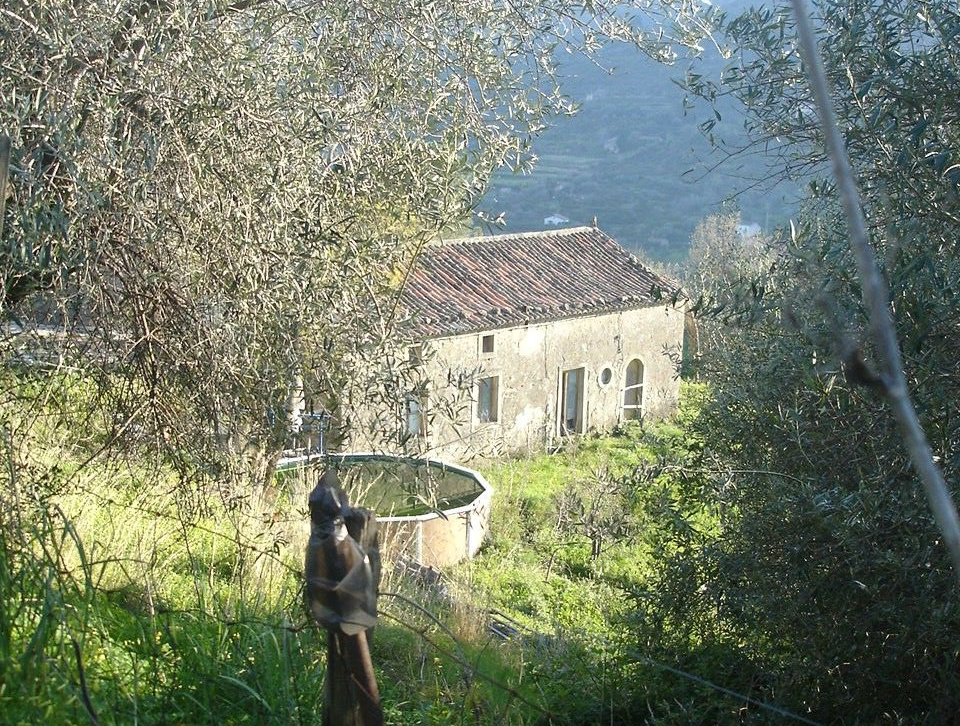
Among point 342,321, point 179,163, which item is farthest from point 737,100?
point 179,163

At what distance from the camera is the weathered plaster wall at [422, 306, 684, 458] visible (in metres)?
23.6

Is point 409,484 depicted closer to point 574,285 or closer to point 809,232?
point 809,232

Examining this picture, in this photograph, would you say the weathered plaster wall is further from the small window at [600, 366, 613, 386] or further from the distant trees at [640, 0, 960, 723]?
the distant trees at [640, 0, 960, 723]

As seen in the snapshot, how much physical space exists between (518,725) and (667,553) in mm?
2183

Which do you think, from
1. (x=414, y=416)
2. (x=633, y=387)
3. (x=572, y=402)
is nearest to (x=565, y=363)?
(x=572, y=402)

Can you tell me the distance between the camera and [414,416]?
5.02 metres

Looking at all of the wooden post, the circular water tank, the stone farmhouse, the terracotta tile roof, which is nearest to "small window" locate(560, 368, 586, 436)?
the stone farmhouse

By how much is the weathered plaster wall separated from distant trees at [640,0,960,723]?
1547cm

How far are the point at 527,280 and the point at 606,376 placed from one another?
140 inches

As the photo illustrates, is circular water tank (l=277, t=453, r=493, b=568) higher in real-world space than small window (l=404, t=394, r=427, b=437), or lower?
lower

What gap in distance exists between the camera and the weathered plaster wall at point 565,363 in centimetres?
2362

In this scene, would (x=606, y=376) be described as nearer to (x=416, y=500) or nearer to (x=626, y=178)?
(x=416, y=500)

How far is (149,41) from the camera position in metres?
4.43

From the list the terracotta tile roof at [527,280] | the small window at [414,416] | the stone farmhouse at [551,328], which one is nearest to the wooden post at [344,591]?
the small window at [414,416]
